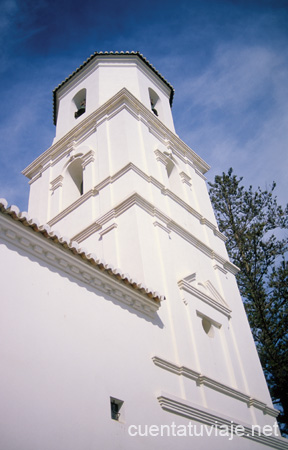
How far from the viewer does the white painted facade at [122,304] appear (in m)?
5.36

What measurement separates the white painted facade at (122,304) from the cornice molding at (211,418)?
0.07ft

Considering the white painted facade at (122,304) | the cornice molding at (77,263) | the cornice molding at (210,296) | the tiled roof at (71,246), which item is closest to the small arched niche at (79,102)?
the white painted facade at (122,304)

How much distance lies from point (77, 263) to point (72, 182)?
6.23m

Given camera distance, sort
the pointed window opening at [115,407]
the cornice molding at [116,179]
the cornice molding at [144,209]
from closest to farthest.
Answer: the pointed window opening at [115,407] → the cornice molding at [144,209] → the cornice molding at [116,179]

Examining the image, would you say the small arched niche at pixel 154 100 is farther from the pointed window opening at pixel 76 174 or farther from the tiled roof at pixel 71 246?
the tiled roof at pixel 71 246

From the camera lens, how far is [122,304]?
7223mm

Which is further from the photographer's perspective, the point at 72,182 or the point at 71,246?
the point at 72,182

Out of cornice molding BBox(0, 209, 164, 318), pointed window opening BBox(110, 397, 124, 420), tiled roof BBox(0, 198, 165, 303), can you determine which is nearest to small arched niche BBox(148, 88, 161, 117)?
tiled roof BBox(0, 198, 165, 303)

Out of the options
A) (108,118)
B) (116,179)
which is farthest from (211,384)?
(108,118)

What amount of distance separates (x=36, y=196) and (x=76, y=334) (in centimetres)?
751

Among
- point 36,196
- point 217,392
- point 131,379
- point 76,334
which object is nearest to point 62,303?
point 76,334

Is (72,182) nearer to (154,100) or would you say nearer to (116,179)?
(116,179)

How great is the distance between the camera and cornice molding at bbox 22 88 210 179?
12.4 meters

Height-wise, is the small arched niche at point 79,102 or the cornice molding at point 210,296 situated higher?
the small arched niche at point 79,102
